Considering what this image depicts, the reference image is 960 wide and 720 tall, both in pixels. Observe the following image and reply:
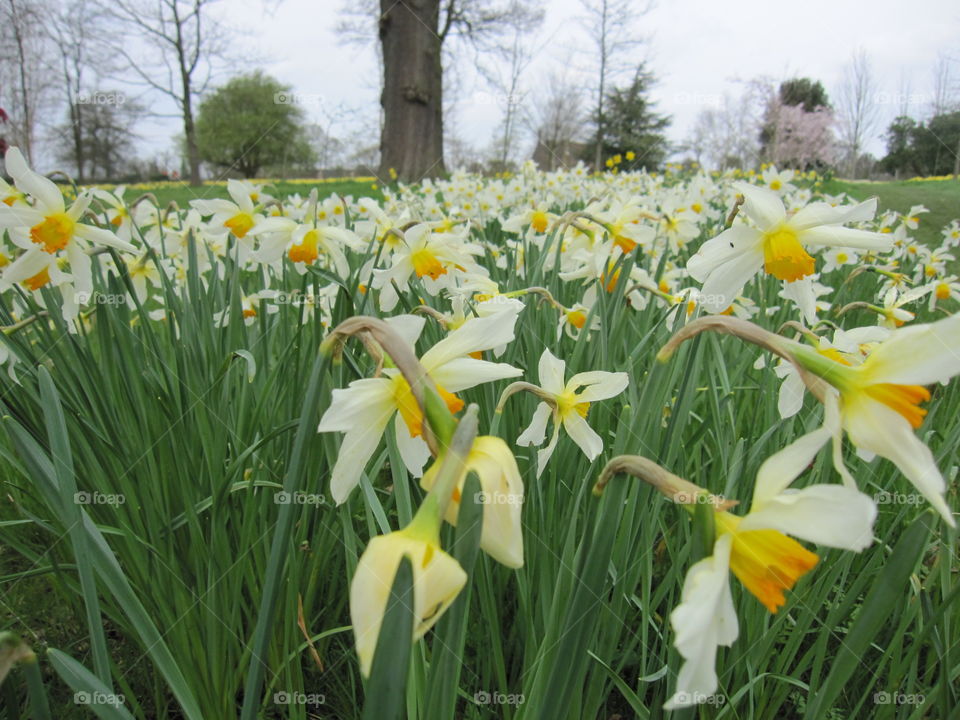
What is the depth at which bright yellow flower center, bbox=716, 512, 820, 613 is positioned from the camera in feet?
1.89

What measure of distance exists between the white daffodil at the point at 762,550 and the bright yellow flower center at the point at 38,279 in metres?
1.74

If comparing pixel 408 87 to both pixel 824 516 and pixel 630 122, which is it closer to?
pixel 824 516

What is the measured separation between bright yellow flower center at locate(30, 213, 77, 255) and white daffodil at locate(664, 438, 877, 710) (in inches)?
66.2

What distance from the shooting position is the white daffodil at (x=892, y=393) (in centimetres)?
60

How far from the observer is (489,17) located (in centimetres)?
1678

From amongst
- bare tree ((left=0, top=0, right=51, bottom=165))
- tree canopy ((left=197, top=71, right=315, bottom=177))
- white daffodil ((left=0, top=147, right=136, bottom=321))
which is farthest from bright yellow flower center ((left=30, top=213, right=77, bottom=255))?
tree canopy ((left=197, top=71, right=315, bottom=177))

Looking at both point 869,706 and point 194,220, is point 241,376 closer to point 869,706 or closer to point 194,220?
point 194,220

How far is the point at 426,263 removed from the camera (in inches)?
65.5

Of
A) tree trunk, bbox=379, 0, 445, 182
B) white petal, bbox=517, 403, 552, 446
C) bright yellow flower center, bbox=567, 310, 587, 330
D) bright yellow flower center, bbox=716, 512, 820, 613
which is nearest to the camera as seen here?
→ bright yellow flower center, bbox=716, 512, 820, 613

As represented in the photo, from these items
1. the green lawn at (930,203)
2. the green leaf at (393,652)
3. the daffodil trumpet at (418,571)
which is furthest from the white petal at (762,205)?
the green lawn at (930,203)

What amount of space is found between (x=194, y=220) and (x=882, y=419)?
285 centimetres

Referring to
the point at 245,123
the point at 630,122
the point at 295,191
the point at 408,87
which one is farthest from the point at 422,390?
the point at 245,123

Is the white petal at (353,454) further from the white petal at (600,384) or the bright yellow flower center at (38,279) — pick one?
the bright yellow flower center at (38,279)

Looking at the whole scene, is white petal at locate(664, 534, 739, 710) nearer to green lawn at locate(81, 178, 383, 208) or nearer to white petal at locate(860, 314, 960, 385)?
white petal at locate(860, 314, 960, 385)
